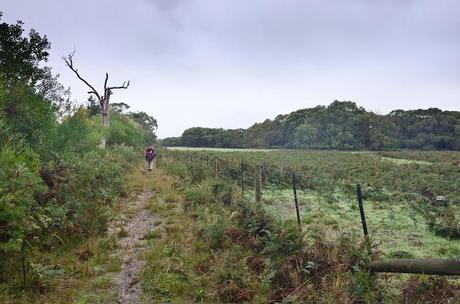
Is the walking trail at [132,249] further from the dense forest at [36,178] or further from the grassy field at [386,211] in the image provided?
the grassy field at [386,211]

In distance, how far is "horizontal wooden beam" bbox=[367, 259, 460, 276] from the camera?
4.07 m

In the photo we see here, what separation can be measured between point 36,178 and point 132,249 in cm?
274

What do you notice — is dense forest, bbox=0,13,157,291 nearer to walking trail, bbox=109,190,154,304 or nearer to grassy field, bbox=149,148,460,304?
walking trail, bbox=109,190,154,304

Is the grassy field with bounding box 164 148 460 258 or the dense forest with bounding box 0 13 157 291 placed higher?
the dense forest with bounding box 0 13 157 291

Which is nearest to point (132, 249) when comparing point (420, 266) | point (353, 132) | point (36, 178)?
point (36, 178)

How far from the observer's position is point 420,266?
14.3 ft

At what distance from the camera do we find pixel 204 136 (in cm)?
9200

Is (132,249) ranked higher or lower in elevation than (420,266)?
lower

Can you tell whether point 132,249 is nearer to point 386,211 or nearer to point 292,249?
point 292,249

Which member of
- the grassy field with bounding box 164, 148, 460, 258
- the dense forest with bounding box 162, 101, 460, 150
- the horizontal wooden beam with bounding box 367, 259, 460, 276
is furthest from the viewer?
the dense forest with bounding box 162, 101, 460, 150

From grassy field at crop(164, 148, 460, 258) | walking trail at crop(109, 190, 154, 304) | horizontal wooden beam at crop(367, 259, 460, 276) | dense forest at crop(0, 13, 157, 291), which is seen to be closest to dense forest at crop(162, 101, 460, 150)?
grassy field at crop(164, 148, 460, 258)

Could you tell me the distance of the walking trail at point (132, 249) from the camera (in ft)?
18.8

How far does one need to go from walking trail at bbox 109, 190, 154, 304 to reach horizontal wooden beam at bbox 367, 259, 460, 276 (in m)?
3.55

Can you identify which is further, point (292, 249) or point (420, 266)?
point (292, 249)
